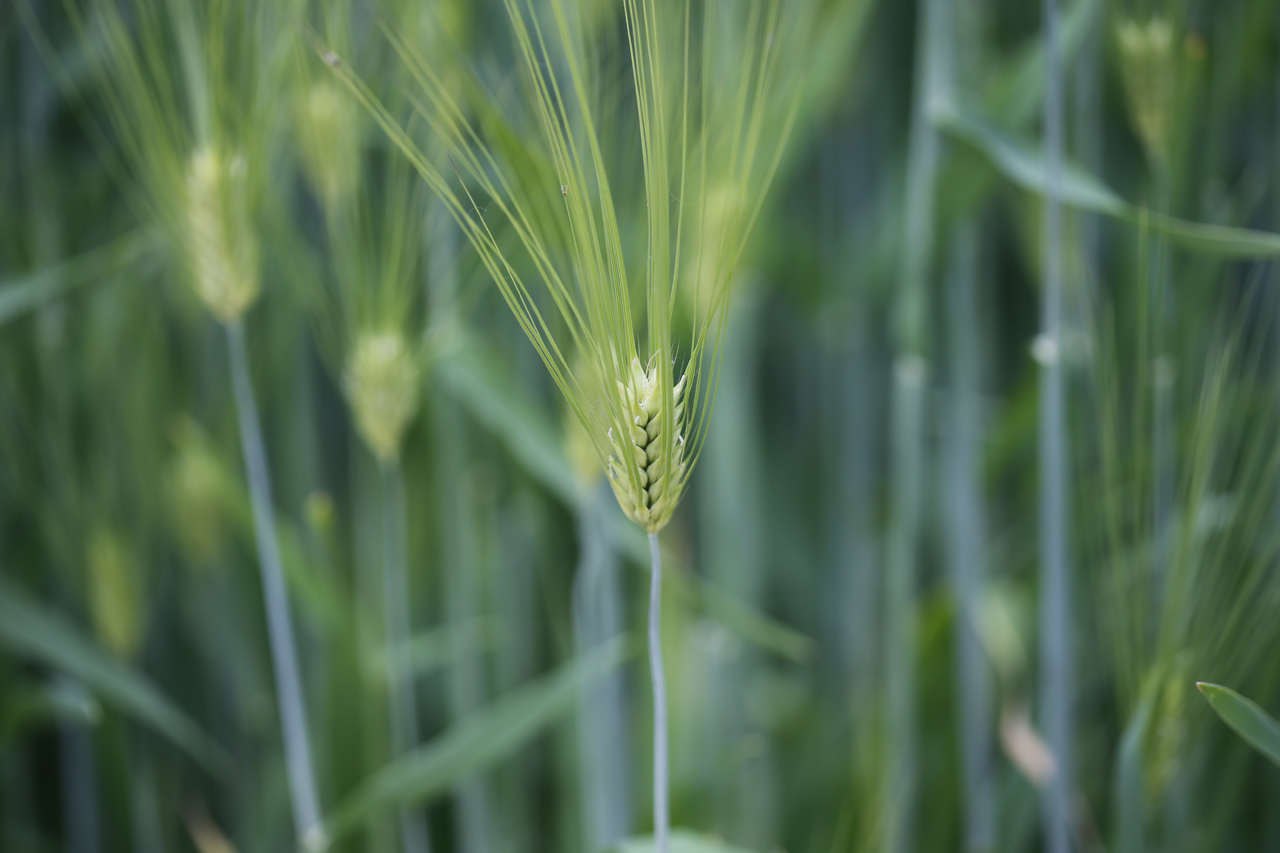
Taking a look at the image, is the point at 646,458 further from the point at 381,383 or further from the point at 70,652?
the point at 70,652

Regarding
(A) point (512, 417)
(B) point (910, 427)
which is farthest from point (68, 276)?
(B) point (910, 427)

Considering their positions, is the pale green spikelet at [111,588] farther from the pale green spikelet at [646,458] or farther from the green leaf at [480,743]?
the pale green spikelet at [646,458]

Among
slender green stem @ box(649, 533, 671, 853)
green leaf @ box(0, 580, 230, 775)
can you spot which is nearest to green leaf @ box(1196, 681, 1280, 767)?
slender green stem @ box(649, 533, 671, 853)

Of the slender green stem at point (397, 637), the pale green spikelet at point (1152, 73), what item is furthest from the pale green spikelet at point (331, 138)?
the pale green spikelet at point (1152, 73)

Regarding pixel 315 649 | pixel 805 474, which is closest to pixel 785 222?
pixel 805 474

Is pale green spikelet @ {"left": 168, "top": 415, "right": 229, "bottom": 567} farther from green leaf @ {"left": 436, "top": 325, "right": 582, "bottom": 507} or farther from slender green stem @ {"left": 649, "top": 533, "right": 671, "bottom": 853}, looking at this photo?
slender green stem @ {"left": 649, "top": 533, "right": 671, "bottom": 853}

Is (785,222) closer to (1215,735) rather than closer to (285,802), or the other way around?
(1215,735)
